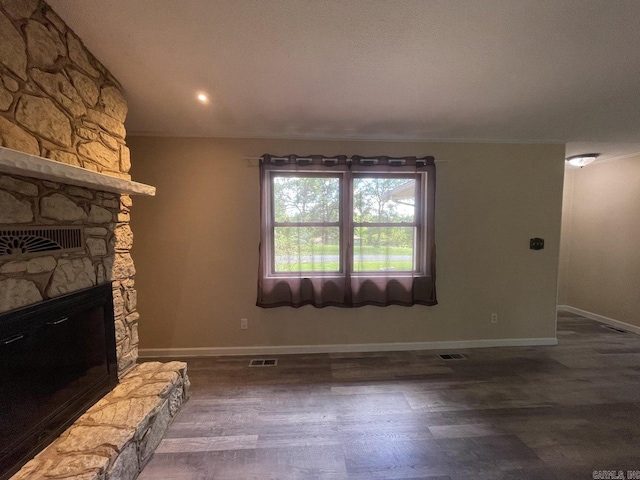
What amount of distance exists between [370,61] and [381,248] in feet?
6.15

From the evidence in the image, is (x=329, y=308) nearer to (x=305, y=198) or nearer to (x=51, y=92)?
(x=305, y=198)

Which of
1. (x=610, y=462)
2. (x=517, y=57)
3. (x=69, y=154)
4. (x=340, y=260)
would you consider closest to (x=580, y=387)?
(x=610, y=462)

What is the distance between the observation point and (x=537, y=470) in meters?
1.56

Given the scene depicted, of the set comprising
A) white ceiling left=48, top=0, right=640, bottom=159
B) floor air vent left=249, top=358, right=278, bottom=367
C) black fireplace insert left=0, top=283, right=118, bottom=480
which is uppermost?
white ceiling left=48, top=0, right=640, bottom=159

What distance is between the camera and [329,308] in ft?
10.0

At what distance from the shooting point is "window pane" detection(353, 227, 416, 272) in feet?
9.87

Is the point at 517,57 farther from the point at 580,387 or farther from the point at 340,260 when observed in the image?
the point at 580,387

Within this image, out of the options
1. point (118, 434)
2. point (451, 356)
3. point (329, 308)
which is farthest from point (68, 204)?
point (451, 356)

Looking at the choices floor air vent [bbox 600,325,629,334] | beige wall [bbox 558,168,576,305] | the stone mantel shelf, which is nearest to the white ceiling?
the stone mantel shelf

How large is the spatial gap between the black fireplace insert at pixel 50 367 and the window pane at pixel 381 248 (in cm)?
225

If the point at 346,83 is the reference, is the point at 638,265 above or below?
below

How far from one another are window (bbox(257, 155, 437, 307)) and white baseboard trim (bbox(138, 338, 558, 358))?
0.52m

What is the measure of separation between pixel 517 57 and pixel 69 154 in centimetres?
262

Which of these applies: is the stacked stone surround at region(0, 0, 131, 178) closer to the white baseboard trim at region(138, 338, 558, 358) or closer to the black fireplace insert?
the black fireplace insert
